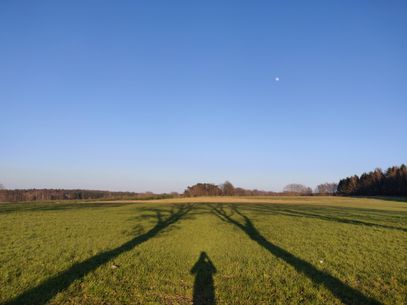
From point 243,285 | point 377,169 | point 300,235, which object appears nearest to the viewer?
point 243,285

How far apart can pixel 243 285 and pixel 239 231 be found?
11.8 m

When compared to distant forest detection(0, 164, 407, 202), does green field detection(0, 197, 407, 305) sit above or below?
below

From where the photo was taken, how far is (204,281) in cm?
995

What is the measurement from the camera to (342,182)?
163 m

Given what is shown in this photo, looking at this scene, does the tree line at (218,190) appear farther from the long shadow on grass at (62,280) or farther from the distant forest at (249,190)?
the long shadow on grass at (62,280)

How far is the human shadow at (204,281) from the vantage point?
27.3 ft

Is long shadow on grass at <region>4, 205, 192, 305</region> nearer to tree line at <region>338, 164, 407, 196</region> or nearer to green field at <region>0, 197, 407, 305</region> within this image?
green field at <region>0, 197, 407, 305</region>

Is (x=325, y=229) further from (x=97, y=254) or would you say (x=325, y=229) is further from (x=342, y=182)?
(x=342, y=182)

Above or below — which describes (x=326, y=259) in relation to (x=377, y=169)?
below

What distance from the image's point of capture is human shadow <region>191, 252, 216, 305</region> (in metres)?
8.33

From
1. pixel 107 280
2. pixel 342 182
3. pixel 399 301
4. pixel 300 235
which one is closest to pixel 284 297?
pixel 399 301

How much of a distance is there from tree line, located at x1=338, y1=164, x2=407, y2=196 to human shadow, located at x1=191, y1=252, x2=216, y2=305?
120 m

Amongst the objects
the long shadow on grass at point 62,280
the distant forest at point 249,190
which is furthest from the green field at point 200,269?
the distant forest at point 249,190

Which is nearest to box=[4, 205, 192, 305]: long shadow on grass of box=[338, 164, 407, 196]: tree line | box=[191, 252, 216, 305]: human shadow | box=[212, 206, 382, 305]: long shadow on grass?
box=[191, 252, 216, 305]: human shadow
